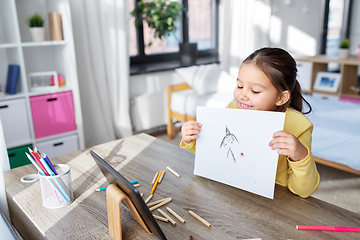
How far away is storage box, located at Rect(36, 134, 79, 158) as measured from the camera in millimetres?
2524

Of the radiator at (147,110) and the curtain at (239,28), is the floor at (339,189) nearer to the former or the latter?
the radiator at (147,110)

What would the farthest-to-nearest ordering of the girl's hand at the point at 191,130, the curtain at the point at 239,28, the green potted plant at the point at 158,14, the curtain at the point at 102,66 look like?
1. the curtain at the point at 239,28
2. the green potted plant at the point at 158,14
3. the curtain at the point at 102,66
4. the girl's hand at the point at 191,130

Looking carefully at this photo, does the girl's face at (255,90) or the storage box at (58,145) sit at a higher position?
the girl's face at (255,90)

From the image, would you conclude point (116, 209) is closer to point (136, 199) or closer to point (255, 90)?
point (136, 199)

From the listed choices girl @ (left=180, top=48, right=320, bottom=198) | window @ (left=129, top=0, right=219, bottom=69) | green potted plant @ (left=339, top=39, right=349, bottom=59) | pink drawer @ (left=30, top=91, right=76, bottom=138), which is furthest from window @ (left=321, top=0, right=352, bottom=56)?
girl @ (left=180, top=48, right=320, bottom=198)

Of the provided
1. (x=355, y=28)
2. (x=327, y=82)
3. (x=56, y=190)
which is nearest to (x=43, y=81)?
(x=56, y=190)

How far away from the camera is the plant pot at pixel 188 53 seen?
370 centimetres

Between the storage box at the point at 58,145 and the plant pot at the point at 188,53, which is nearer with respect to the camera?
the storage box at the point at 58,145

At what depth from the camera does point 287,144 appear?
0.87m

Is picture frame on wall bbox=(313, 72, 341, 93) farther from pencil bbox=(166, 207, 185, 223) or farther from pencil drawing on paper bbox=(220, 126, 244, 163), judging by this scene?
pencil bbox=(166, 207, 185, 223)

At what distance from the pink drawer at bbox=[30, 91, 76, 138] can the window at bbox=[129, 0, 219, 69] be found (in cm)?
131

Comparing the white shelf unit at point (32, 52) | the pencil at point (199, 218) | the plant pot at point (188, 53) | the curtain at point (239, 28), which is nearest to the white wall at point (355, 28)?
the curtain at point (239, 28)

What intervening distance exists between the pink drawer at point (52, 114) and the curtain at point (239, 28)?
2.30m

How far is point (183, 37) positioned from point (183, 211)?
3.45 metres
